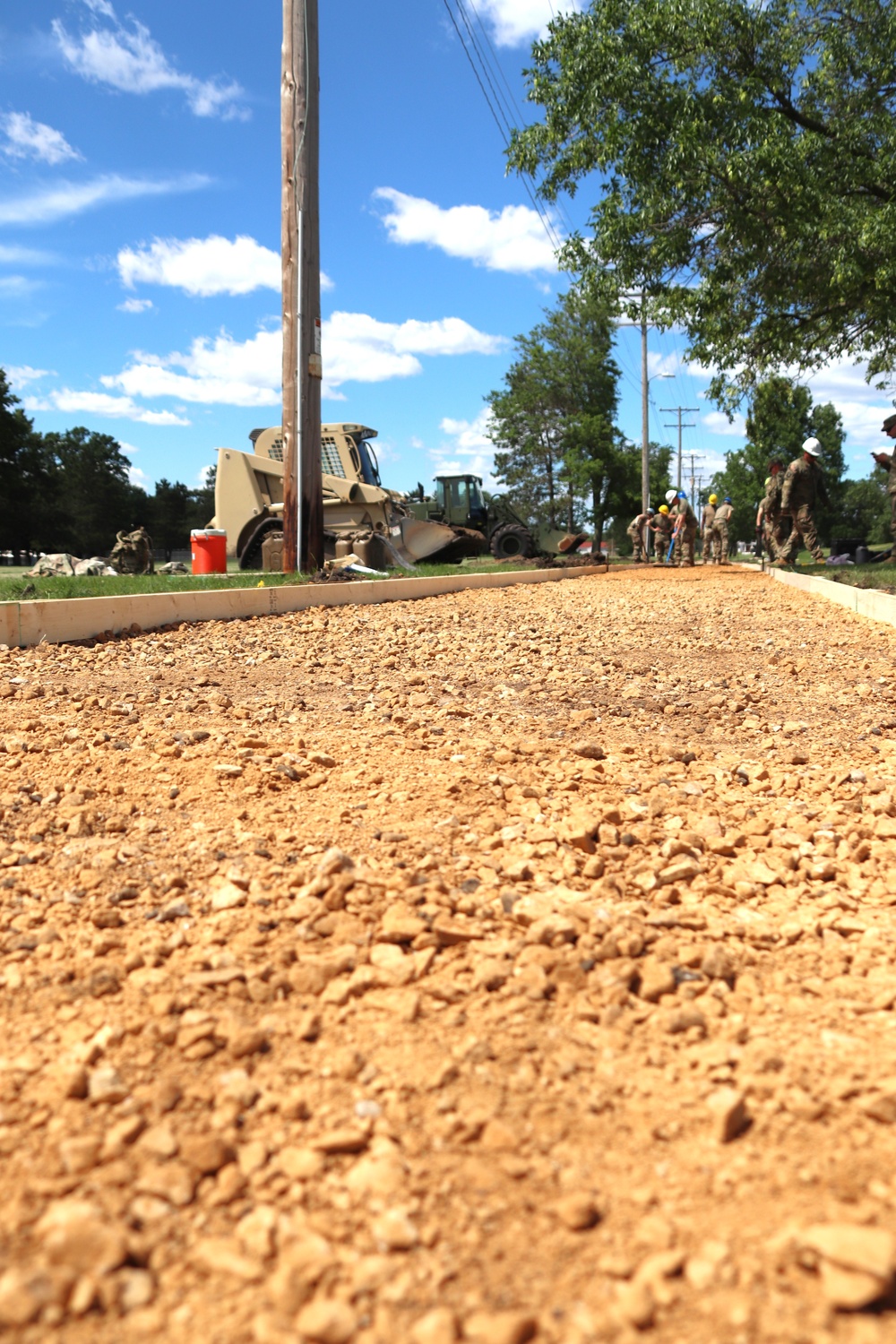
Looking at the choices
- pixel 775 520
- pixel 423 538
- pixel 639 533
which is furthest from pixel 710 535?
pixel 423 538

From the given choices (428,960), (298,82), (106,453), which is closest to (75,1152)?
(428,960)

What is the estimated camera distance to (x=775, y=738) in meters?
3.89

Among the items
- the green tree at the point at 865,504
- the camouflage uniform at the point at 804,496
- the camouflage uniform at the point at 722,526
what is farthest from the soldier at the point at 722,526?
the green tree at the point at 865,504

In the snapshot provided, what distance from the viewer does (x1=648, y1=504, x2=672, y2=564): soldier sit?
89.9 ft

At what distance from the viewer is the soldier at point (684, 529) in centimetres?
2188

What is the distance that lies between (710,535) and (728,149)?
46.9 feet

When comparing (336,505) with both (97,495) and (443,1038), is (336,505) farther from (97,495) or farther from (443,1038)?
(97,495)

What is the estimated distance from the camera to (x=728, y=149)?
1237 centimetres

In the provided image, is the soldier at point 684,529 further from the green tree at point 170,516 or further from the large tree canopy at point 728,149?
the green tree at point 170,516

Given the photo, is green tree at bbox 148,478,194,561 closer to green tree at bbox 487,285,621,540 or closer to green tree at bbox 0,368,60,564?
green tree at bbox 0,368,60,564

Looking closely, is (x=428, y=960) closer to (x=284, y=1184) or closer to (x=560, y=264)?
(x=284, y=1184)

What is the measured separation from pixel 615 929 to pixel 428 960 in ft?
1.41

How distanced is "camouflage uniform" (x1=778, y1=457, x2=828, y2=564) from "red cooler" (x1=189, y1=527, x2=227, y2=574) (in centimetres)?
962

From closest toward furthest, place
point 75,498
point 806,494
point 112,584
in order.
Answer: point 112,584 → point 806,494 → point 75,498
